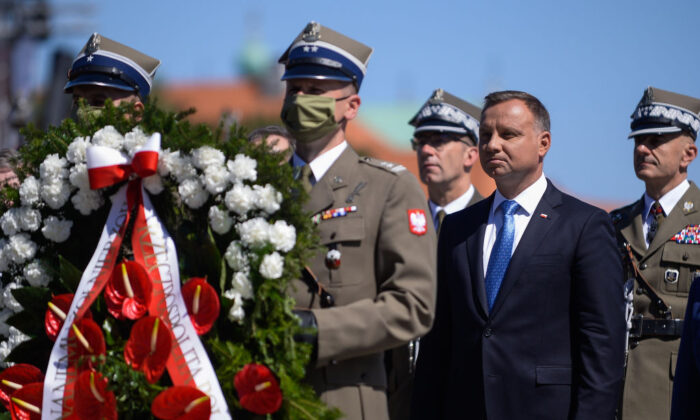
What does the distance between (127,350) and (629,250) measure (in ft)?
10.9

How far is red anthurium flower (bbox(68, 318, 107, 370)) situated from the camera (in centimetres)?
332

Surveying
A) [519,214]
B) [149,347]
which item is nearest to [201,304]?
[149,347]

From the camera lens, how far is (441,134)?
6.38 meters

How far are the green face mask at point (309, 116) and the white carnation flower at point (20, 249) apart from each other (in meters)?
1.13

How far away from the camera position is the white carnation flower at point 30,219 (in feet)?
12.1

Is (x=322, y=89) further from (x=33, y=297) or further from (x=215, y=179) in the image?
(x=33, y=297)

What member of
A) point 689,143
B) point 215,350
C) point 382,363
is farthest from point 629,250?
point 215,350

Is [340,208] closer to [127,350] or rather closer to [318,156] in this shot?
[318,156]

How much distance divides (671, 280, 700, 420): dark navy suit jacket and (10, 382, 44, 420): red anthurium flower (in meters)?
2.37

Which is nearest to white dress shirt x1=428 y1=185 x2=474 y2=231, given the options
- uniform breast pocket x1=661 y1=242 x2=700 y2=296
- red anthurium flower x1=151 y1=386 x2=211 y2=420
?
uniform breast pocket x1=661 y1=242 x2=700 y2=296

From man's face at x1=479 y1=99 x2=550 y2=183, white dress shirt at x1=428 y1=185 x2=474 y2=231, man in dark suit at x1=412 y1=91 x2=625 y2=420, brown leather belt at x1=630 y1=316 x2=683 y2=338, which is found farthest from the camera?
→ white dress shirt at x1=428 y1=185 x2=474 y2=231

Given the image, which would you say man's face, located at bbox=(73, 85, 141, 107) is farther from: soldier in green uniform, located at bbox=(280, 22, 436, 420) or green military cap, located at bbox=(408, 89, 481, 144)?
green military cap, located at bbox=(408, 89, 481, 144)

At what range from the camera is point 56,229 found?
3625 millimetres

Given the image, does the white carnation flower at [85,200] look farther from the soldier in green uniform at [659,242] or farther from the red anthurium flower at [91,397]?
the soldier in green uniform at [659,242]
